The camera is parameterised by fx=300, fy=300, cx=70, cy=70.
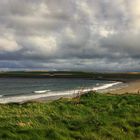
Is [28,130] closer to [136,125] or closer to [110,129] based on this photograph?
[110,129]

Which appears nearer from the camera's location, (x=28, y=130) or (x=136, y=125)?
(x=28, y=130)

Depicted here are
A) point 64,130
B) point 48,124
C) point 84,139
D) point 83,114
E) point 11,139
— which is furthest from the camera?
point 83,114

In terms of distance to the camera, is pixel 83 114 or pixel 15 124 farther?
pixel 83 114

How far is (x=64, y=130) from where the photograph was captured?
33.7 feet

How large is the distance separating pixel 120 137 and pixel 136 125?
2.13 meters

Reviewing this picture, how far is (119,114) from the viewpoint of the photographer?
13.9 metres

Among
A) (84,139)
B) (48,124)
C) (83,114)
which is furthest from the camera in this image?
(83,114)

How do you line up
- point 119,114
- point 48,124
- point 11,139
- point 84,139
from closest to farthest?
point 11,139
point 84,139
point 48,124
point 119,114

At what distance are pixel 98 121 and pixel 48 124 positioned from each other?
1.91m

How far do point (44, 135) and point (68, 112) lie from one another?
19.0 feet

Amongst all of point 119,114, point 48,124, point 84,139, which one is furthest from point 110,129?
point 119,114

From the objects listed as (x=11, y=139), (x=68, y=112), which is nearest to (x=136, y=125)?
(x=68, y=112)

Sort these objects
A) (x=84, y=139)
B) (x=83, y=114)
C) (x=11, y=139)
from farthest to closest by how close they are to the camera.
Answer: (x=83, y=114) < (x=84, y=139) < (x=11, y=139)

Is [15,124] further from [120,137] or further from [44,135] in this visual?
[120,137]
